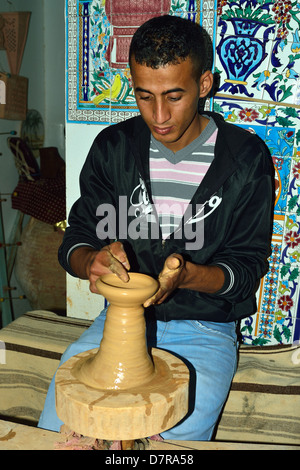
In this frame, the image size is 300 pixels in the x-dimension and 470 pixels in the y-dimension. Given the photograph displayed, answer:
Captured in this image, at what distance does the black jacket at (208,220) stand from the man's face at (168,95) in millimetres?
244

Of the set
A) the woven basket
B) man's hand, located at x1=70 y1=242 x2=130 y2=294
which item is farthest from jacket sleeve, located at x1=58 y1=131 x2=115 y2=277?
the woven basket

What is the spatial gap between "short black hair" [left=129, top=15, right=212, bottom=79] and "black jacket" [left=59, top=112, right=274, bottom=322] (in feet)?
1.34

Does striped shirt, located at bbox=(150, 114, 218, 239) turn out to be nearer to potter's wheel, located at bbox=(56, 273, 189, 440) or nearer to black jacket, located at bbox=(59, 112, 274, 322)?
black jacket, located at bbox=(59, 112, 274, 322)

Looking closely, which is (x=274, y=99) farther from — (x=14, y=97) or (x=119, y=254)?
(x=14, y=97)

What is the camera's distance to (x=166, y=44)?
1.59 m

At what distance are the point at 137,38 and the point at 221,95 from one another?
0.77 m

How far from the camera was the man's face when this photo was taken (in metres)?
1.61

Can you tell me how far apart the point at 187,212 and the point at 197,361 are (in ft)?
1.90

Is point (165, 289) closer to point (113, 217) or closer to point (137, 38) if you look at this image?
point (113, 217)

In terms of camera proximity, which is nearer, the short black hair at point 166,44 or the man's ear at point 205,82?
the short black hair at point 166,44

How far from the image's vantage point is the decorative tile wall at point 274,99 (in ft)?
7.19

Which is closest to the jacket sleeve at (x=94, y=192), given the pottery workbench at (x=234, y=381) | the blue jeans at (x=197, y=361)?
the blue jeans at (x=197, y=361)

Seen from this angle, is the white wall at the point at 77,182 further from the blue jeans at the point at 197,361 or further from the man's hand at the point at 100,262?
the man's hand at the point at 100,262

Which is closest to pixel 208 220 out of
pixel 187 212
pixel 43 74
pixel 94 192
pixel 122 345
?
pixel 187 212
